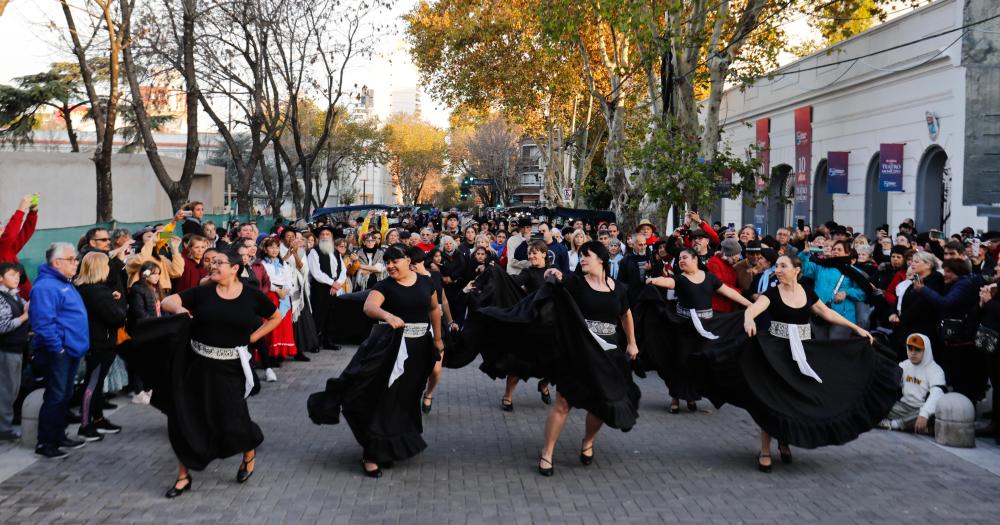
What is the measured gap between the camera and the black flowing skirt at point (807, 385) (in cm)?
816

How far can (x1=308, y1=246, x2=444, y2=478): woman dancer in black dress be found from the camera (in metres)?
8.23

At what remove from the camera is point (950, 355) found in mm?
10836

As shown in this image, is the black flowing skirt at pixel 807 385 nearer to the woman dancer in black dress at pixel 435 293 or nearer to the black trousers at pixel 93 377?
the woman dancer in black dress at pixel 435 293

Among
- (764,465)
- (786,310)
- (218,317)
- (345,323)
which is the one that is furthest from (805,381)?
(345,323)

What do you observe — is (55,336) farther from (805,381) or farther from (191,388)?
(805,381)

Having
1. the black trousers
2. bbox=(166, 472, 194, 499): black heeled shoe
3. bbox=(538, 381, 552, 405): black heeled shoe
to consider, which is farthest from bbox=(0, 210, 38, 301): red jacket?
bbox=(538, 381, 552, 405): black heeled shoe

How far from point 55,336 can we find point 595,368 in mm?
4384

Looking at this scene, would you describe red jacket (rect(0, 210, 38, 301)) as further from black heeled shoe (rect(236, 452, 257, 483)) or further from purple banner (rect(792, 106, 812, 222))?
purple banner (rect(792, 106, 812, 222))

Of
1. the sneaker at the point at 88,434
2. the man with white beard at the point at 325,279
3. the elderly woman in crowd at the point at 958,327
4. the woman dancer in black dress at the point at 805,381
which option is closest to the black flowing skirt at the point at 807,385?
the woman dancer in black dress at the point at 805,381

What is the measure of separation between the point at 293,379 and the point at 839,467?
7.04 metres

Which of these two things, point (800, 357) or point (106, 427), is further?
point (106, 427)

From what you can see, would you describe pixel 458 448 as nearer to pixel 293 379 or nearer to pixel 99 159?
pixel 293 379

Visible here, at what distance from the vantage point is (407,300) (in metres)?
8.48

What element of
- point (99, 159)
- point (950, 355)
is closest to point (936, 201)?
point (950, 355)
